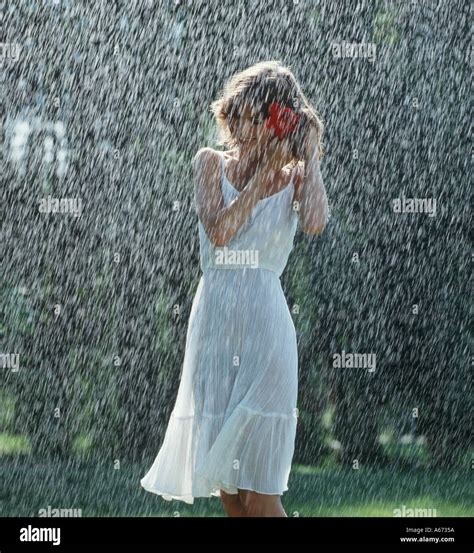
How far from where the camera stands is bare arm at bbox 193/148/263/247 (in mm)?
2902

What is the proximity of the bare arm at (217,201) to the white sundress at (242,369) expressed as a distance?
1.6 inches

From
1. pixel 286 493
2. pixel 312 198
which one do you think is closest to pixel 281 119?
pixel 312 198

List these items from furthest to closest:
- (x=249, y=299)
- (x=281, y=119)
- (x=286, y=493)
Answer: (x=286, y=493) → (x=249, y=299) → (x=281, y=119)

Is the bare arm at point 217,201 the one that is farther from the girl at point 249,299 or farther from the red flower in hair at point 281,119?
the red flower in hair at point 281,119

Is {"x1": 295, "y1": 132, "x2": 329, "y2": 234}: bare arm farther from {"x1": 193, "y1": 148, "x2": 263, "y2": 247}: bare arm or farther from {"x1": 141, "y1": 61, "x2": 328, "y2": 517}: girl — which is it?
{"x1": 193, "y1": 148, "x2": 263, "y2": 247}: bare arm

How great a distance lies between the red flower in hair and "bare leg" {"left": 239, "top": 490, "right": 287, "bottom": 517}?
1033 mm

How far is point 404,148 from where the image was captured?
6.06 m

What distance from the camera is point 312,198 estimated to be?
9.69 feet

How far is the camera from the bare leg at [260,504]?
115 inches

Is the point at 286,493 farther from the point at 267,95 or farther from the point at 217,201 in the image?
the point at 267,95

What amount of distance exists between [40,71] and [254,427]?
3904 mm

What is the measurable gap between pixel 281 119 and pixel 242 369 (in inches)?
28.2

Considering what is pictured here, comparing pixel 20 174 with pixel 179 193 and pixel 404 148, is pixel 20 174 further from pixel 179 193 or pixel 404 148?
pixel 404 148
